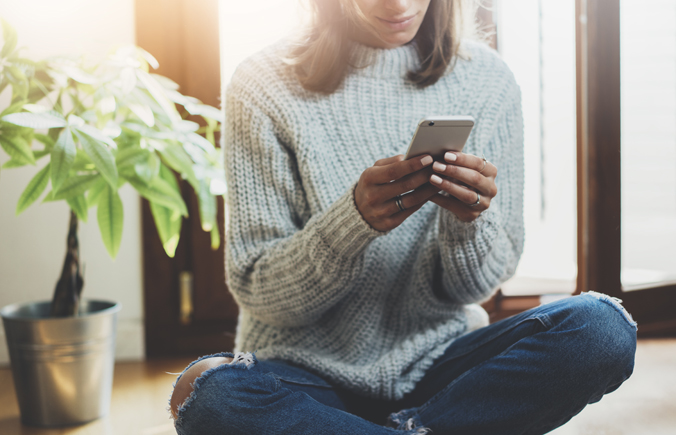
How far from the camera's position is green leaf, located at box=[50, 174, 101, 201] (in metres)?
1.06

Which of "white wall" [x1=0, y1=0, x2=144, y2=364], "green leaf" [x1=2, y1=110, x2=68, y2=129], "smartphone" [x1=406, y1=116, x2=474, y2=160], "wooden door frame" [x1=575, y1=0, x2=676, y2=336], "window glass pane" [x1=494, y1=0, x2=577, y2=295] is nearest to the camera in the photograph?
"smartphone" [x1=406, y1=116, x2=474, y2=160]

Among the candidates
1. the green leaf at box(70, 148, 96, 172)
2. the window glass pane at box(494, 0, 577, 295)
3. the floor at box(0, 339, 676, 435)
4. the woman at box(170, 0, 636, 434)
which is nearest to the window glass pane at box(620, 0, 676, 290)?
the window glass pane at box(494, 0, 577, 295)

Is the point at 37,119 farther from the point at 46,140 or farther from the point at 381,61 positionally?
the point at 381,61

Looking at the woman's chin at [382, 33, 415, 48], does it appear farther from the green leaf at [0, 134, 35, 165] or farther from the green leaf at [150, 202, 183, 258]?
the green leaf at [0, 134, 35, 165]

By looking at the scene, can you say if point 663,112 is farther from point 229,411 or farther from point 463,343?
point 229,411

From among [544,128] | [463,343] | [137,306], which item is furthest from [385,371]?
[544,128]

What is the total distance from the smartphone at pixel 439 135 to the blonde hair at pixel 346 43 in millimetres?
318

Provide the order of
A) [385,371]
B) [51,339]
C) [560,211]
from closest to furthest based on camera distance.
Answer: [385,371] → [51,339] → [560,211]

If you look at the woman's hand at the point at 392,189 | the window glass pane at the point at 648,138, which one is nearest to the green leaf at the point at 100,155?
the woman's hand at the point at 392,189

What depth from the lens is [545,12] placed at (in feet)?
5.95

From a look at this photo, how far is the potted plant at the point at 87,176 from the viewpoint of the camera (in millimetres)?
1058

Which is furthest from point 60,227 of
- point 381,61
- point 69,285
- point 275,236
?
point 381,61

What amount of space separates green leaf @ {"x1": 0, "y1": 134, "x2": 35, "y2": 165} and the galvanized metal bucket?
322 mm

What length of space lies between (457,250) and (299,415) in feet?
1.06
